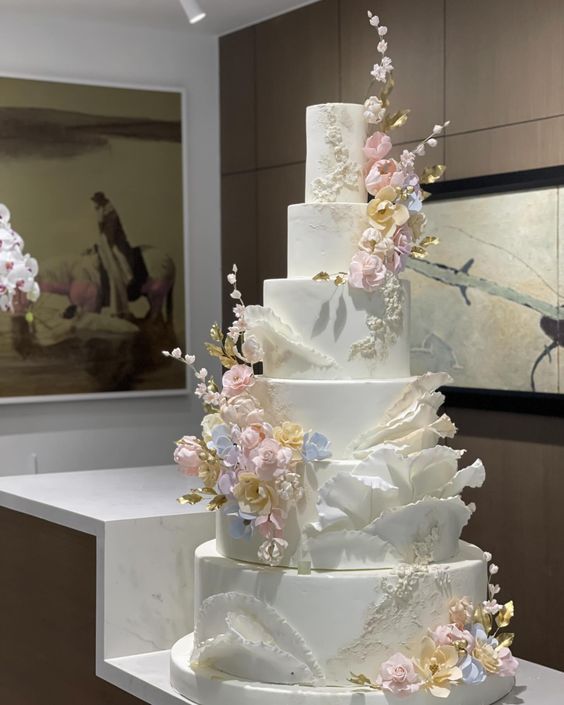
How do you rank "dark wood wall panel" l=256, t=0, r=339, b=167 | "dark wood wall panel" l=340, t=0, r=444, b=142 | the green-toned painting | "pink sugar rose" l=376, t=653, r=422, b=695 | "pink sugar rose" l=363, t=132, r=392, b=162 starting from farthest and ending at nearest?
"dark wood wall panel" l=256, t=0, r=339, b=167 < "dark wood wall panel" l=340, t=0, r=444, b=142 < the green-toned painting < "pink sugar rose" l=363, t=132, r=392, b=162 < "pink sugar rose" l=376, t=653, r=422, b=695

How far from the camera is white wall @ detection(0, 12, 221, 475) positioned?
17.5 ft

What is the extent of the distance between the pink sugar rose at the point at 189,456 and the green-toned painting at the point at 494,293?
1.83 m

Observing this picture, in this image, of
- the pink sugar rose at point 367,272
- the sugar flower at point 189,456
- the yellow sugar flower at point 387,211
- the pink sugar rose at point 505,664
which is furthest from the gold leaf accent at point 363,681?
the yellow sugar flower at point 387,211

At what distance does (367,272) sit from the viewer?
2459mm

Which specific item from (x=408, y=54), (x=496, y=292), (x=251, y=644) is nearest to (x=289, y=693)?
(x=251, y=644)

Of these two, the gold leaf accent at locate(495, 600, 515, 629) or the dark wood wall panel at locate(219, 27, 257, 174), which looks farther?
the dark wood wall panel at locate(219, 27, 257, 174)

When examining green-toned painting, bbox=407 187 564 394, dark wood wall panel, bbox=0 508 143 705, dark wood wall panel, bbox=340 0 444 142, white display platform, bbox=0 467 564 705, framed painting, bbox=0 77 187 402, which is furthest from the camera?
framed painting, bbox=0 77 187 402

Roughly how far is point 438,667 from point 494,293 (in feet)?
6.72

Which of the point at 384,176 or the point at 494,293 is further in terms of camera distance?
the point at 494,293

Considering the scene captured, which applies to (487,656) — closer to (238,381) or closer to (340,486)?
(340,486)

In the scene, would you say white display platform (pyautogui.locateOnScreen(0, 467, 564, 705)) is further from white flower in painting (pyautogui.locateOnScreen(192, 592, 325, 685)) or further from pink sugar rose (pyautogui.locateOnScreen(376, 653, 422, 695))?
pink sugar rose (pyautogui.locateOnScreen(376, 653, 422, 695))

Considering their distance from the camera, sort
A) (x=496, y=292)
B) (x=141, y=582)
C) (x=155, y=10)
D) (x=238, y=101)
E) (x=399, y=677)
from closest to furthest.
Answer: (x=399, y=677) → (x=141, y=582) → (x=496, y=292) → (x=155, y=10) → (x=238, y=101)

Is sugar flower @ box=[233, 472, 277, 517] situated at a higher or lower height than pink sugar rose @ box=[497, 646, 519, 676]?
higher

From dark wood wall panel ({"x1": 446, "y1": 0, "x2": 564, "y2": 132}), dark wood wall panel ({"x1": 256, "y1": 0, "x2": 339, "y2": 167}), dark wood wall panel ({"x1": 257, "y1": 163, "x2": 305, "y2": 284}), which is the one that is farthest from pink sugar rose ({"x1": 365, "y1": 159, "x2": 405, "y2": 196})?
dark wood wall panel ({"x1": 257, "y1": 163, "x2": 305, "y2": 284})
